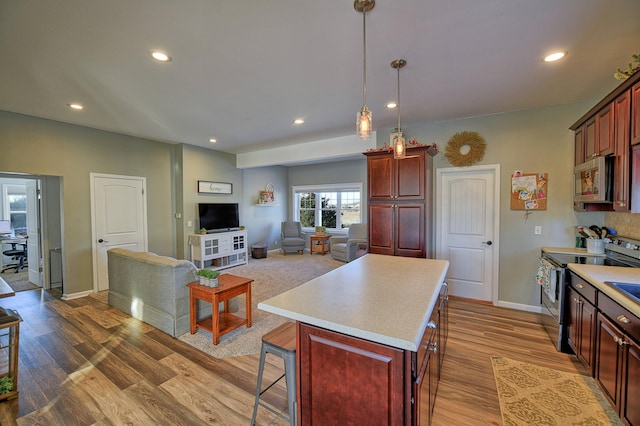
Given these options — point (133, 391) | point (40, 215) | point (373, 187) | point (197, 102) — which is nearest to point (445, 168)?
point (373, 187)

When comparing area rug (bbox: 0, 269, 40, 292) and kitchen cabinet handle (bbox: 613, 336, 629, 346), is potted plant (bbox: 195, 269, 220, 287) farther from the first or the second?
area rug (bbox: 0, 269, 40, 292)

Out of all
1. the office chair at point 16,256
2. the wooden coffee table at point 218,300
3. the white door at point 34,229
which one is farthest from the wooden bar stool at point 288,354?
the office chair at point 16,256

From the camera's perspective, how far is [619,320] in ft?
5.72

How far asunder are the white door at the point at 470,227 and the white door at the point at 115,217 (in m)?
5.35

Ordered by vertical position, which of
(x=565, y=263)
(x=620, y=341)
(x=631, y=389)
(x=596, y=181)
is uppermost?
(x=596, y=181)

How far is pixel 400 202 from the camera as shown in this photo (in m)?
3.86

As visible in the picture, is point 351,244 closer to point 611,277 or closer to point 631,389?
point 611,277

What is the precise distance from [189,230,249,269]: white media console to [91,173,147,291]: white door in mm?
958

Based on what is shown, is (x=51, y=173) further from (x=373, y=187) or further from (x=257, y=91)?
(x=373, y=187)

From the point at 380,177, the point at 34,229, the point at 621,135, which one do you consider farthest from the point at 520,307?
the point at 34,229

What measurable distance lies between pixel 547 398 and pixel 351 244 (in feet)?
14.8

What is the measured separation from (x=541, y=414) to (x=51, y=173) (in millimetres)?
6352

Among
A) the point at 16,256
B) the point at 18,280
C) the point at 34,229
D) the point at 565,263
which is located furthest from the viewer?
the point at 16,256

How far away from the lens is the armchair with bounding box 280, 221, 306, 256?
7.85 metres
